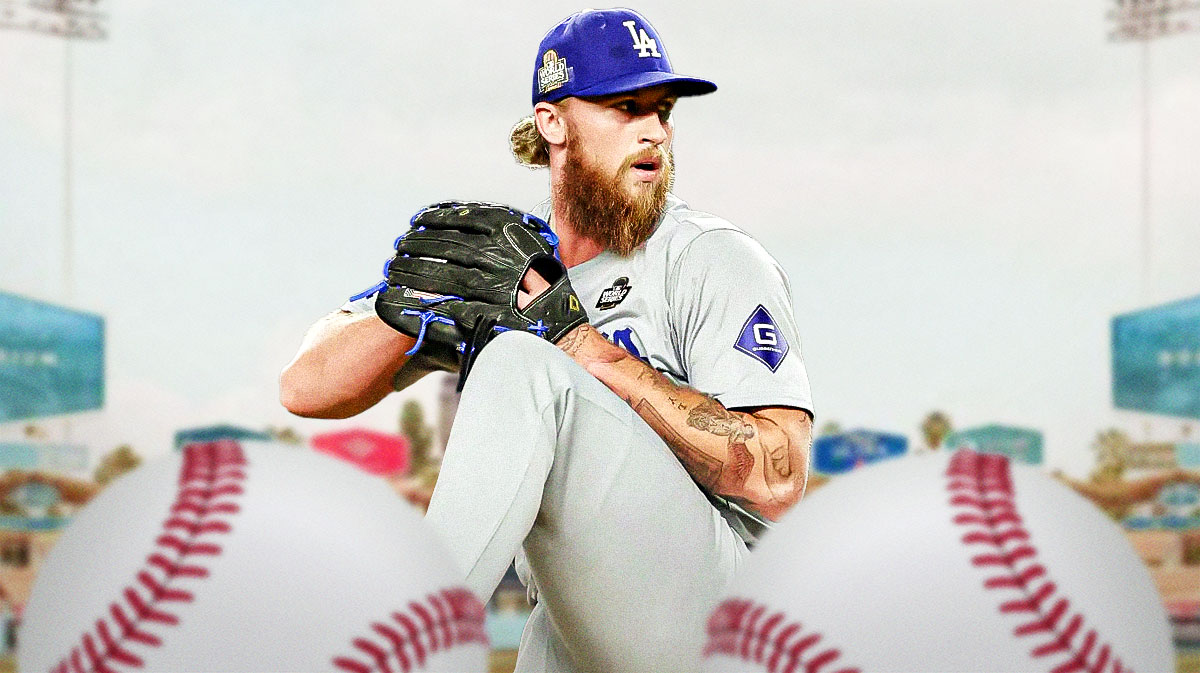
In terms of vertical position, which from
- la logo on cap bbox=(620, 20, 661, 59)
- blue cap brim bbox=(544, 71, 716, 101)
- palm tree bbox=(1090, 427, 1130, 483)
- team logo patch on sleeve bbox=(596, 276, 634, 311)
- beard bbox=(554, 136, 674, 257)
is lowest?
palm tree bbox=(1090, 427, 1130, 483)

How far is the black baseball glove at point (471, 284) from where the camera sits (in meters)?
1.69

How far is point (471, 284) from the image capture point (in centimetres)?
171

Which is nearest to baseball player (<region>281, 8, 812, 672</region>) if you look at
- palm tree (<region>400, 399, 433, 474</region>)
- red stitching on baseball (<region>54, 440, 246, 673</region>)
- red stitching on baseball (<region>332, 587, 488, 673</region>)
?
red stitching on baseball (<region>332, 587, 488, 673</region>)

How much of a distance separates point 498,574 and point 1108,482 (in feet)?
49.6

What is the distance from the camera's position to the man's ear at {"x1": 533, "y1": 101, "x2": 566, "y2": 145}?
212 centimetres

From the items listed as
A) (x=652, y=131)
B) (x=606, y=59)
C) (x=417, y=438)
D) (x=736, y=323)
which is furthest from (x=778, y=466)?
(x=417, y=438)

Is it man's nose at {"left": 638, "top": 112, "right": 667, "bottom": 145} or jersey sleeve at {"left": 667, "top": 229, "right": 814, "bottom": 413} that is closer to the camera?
jersey sleeve at {"left": 667, "top": 229, "right": 814, "bottom": 413}

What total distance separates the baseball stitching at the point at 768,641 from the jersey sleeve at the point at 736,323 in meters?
0.66

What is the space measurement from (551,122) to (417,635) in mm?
1213

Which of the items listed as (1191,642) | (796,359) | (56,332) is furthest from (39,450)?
(796,359)

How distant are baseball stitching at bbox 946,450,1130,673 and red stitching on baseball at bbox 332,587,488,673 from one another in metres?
0.45

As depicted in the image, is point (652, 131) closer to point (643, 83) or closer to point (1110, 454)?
point (643, 83)

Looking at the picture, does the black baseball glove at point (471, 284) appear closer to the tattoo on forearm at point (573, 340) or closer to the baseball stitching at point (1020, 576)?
the tattoo on forearm at point (573, 340)

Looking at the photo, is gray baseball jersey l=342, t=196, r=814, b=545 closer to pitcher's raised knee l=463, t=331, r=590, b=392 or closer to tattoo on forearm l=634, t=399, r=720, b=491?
tattoo on forearm l=634, t=399, r=720, b=491
